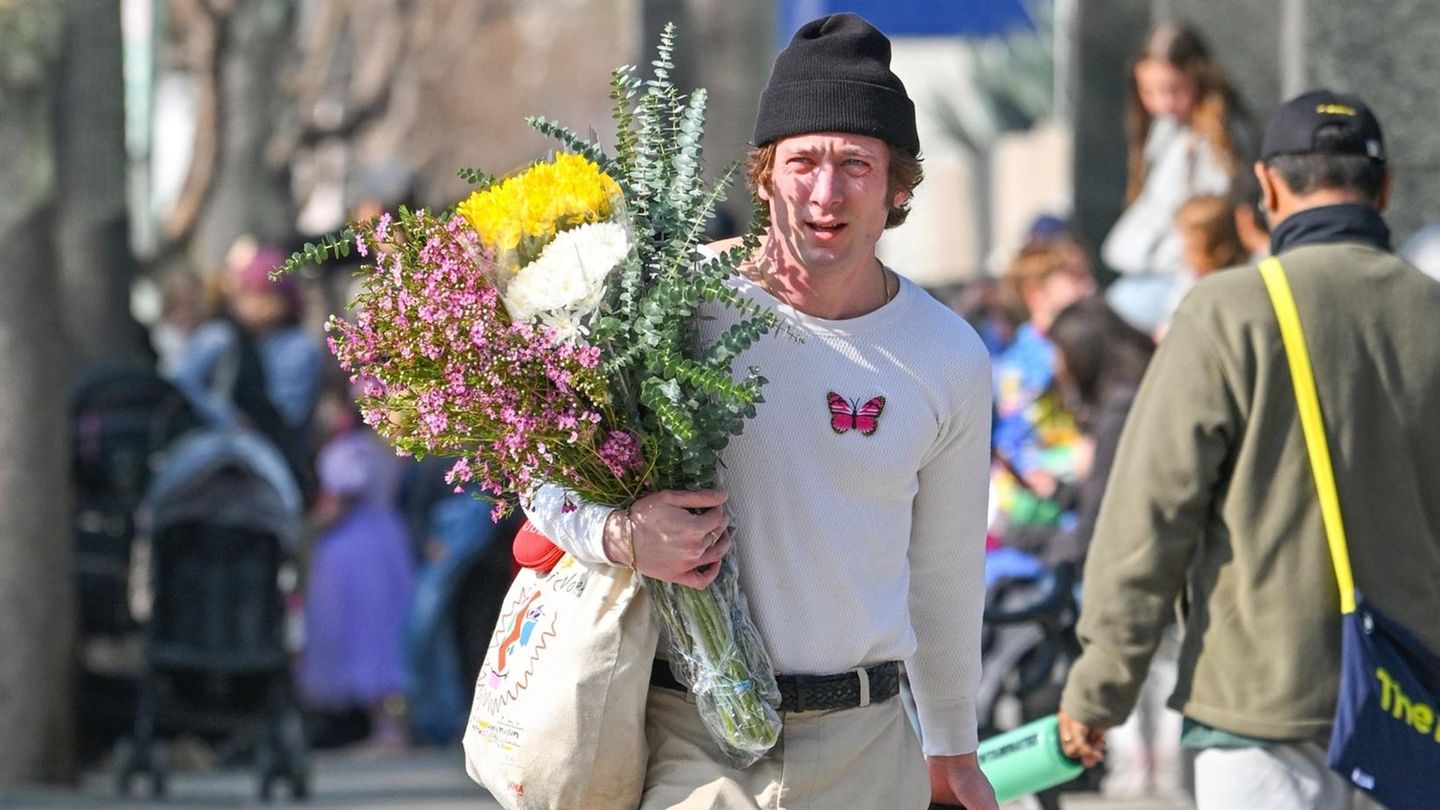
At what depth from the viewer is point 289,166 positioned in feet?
90.8

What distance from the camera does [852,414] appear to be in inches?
159

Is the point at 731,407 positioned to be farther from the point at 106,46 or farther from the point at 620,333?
the point at 106,46

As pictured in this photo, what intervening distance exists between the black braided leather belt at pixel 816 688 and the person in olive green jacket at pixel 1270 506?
1.15m

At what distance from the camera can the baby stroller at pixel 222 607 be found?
32.6 feet

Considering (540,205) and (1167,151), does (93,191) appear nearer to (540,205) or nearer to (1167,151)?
(1167,151)

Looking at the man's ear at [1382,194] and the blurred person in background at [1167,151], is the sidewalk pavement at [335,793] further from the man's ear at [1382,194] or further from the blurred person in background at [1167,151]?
the man's ear at [1382,194]

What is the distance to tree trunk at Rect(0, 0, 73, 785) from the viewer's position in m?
9.76

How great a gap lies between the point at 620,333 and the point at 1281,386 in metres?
1.70

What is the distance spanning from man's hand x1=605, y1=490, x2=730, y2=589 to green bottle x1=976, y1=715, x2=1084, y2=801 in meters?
1.58

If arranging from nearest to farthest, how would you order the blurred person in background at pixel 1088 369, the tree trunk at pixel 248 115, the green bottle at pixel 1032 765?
the green bottle at pixel 1032 765
the blurred person in background at pixel 1088 369
the tree trunk at pixel 248 115

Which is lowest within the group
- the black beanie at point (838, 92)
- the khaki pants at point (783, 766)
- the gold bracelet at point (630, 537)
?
the khaki pants at point (783, 766)

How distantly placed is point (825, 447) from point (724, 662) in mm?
376

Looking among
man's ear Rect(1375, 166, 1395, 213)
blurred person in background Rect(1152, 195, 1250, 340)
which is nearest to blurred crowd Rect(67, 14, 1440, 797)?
blurred person in background Rect(1152, 195, 1250, 340)

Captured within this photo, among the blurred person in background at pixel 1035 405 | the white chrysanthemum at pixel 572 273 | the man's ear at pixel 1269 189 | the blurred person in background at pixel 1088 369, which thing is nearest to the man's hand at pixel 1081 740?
the man's ear at pixel 1269 189
